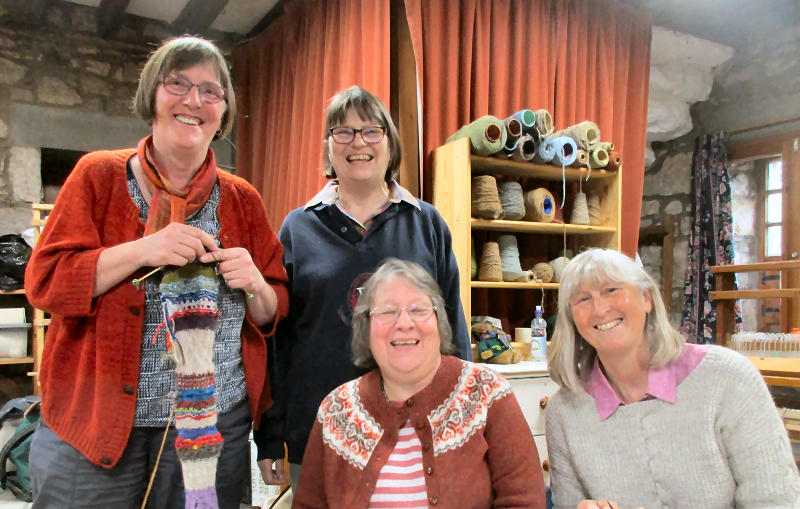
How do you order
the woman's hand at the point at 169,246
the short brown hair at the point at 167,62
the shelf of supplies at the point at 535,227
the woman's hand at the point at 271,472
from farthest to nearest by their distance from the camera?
the shelf of supplies at the point at 535,227, the woman's hand at the point at 271,472, the short brown hair at the point at 167,62, the woman's hand at the point at 169,246

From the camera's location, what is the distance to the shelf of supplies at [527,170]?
7.70 feet

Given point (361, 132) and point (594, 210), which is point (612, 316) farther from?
point (594, 210)

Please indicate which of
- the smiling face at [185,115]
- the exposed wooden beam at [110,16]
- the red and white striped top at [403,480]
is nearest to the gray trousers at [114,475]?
the red and white striped top at [403,480]

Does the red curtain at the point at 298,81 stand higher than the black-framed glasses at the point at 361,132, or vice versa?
the red curtain at the point at 298,81

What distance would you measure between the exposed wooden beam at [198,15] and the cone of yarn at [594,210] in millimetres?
2334

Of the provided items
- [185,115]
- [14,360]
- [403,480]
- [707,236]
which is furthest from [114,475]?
[707,236]

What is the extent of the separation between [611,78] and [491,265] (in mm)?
1501

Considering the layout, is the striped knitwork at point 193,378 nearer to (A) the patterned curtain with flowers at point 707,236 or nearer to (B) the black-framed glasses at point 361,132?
A: (B) the black-framed glasses at point 361,132

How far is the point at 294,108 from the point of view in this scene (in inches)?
121

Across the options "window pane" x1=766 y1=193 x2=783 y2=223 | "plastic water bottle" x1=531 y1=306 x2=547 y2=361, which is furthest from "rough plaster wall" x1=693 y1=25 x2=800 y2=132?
"plastic water bottle" x1=531 y1=306 x2=547 y2=361

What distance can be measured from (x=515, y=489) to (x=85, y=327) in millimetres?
871

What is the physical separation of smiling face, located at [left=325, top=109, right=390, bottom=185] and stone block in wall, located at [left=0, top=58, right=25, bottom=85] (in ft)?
9.09

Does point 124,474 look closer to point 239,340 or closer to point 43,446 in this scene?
point 43,446

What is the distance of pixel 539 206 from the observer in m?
2.44
